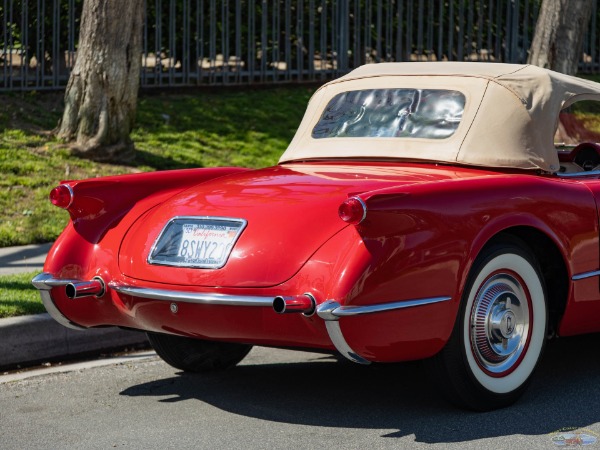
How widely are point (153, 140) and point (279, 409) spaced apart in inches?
329

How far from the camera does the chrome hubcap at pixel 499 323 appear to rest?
17.3ft

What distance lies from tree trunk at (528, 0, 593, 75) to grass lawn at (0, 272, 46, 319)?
8206 millimetres

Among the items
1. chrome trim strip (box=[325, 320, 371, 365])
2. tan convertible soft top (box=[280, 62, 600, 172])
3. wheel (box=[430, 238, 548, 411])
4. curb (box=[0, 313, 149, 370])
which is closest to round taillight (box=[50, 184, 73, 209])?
curb (box=[0, 313, 149, 370])

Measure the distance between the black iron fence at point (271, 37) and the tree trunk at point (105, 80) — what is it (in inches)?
87.0

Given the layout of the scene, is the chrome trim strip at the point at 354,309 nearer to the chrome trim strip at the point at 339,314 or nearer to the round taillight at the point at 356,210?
the chrome trim strip at the point at 339,314

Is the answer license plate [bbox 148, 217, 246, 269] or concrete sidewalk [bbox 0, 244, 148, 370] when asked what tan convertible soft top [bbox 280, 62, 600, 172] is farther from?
concrete sidewalk [bbox 0, 244, 148, 370]

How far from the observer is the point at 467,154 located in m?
5.89

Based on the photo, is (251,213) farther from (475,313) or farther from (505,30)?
(505,30)

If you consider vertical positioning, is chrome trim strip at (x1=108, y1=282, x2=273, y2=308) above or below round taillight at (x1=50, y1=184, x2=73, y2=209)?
below

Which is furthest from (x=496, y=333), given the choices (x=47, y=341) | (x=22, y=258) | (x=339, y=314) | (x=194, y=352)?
(x=22, y=258)

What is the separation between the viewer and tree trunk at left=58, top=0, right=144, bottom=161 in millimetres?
12008

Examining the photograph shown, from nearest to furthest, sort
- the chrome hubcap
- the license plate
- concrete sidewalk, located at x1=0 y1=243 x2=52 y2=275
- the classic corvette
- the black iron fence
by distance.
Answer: the classic corvette → the license plate → the chrome hubcap → concrete sidewalk, located at x1=0 y1=243 x2=52 y2=275 → the black iron fence

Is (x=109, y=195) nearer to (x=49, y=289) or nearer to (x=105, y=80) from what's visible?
(x=49, y=289)

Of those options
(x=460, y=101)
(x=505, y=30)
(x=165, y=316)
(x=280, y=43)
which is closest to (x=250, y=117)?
(x=280, y=43)
